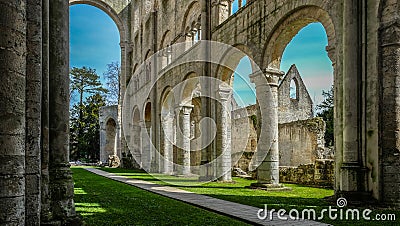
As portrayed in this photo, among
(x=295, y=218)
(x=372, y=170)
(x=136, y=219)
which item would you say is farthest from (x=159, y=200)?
(x=372, y=170)

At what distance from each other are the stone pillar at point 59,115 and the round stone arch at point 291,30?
6270 mm

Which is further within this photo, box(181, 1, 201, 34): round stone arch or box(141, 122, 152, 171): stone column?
box(141, 122, 152, 171): stone column

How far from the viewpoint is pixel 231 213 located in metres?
7.04

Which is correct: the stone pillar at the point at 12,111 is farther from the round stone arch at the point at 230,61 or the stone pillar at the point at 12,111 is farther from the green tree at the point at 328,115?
the green tree at the point at 328,115

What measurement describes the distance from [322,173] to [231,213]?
280 inches

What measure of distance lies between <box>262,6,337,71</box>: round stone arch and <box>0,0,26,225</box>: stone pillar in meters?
7.70

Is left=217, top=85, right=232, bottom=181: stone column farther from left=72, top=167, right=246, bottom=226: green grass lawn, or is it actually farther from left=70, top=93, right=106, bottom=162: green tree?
left=70, top=93, right=106, bottom=162: green tree

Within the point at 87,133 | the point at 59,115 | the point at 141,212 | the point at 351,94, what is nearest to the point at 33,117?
the point at 59,115

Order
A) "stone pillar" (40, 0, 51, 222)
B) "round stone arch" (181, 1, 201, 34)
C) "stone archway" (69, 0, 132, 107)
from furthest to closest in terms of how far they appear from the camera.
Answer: "stone archway" (69, 0, 132, 107) < "round stone arch" (181, 1, 201, 34) < "stone pillar" (40, 0, 51, 222)

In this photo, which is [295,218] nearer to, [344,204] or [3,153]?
[344,204]

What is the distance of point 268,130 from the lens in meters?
11.9
